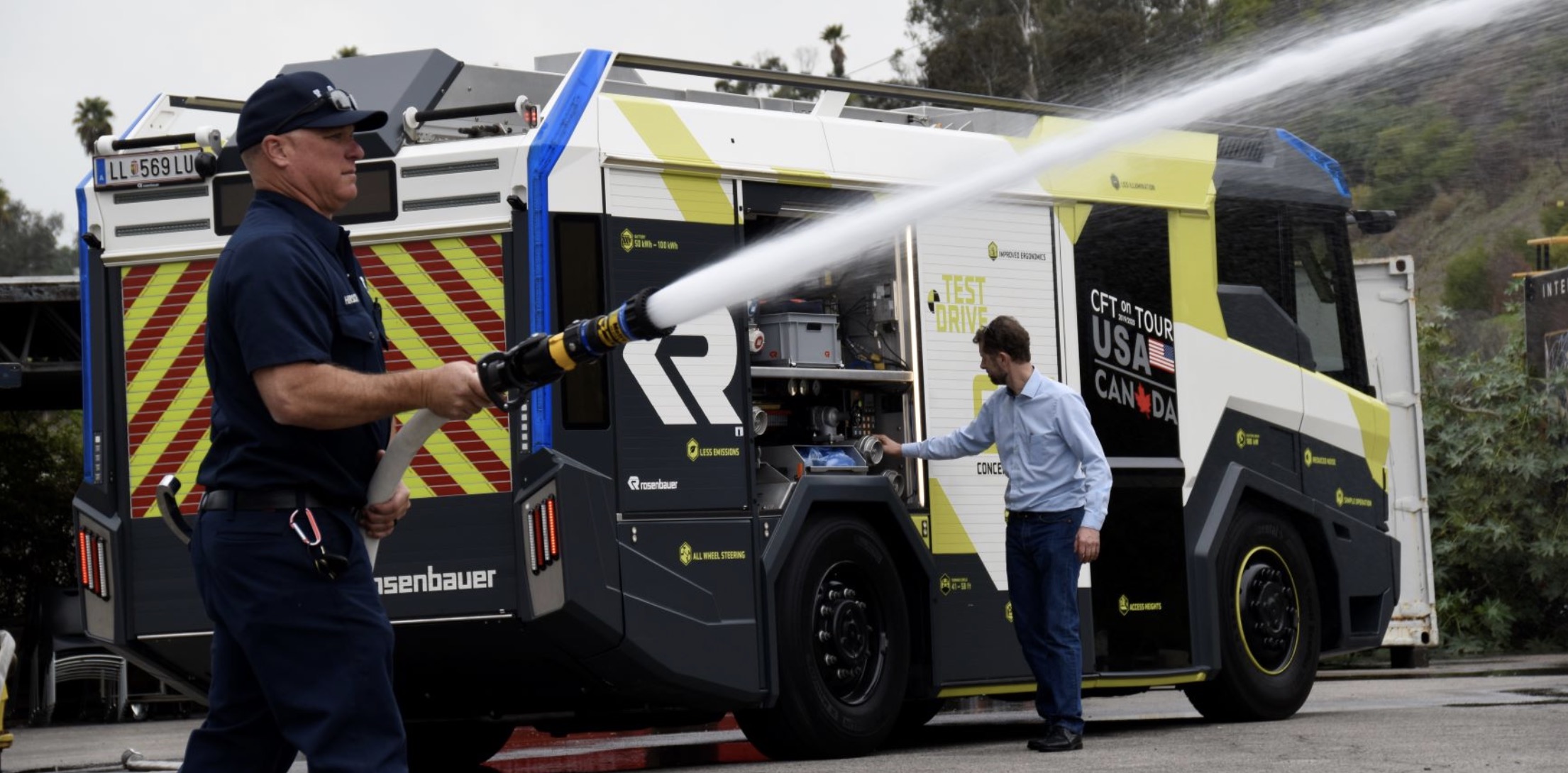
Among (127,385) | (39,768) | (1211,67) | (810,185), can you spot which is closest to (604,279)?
(810,185)

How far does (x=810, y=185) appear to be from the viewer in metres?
9.32

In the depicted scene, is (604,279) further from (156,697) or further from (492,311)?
(156,697)

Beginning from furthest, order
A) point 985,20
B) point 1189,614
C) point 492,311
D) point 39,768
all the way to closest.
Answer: point 985,20 < point 39,768 < point 1189,614 < point 492,311

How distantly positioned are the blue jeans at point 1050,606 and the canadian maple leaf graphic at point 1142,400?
3.96ft

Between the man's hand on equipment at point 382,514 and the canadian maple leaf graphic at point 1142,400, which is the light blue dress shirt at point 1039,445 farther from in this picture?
the man's hand on equipment at point 382,514

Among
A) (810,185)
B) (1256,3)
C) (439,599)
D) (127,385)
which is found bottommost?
(439,599)

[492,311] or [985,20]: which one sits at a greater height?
[985,20]

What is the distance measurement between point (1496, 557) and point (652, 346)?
13625 mm

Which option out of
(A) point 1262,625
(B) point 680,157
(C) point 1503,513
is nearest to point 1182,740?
(A) point 1262,625

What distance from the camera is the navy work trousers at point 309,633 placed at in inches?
174

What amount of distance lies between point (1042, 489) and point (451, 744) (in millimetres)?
3320

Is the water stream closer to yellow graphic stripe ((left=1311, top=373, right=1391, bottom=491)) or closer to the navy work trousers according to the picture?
yellow graphic stripe ((left=1311, top=373, right=1391, bottom=491))

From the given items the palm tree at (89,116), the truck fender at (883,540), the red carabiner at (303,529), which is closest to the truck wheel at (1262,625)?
the truck fender at (883,540)

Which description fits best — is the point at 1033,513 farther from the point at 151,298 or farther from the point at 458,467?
the point at 151,298
